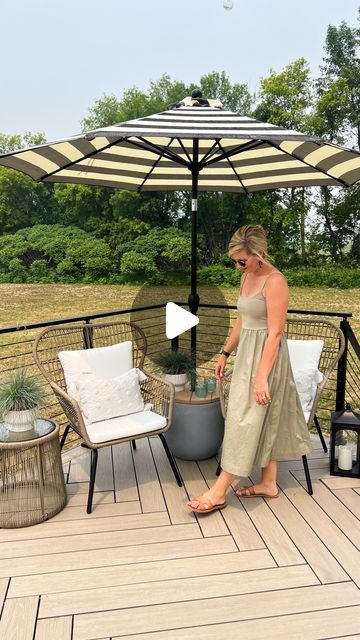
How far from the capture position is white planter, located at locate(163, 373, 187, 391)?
Answer: 11.0 ft

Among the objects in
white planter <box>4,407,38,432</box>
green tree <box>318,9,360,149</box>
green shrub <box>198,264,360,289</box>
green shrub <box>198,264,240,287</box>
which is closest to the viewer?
white planter <box>4,407,38,432</box>

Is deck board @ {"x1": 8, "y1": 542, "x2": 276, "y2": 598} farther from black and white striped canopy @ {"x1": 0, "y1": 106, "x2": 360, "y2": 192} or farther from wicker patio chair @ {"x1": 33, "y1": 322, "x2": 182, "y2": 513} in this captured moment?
black and white striped canopy @ {"x1": 0, "y1": 106, "x2": 360, "y2": 192}

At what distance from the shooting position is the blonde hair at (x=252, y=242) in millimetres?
2535

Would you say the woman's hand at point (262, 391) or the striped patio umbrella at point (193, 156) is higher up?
the striped patio umbrella at point (193, 156)

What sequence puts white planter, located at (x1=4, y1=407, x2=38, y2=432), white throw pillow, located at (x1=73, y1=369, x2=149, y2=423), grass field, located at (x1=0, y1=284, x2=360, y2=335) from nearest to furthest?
white planter, located at (x1=4, y1=407, x2=38, y2=432)
white throw pillow, located at (x1=73, y1=369, x2=149, y2=423)
grass field, located at (x1=0, y1=284, x2=360, y2=335)

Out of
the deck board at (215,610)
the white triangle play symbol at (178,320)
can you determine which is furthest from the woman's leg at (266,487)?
the white triangle play symbol at (178,320)

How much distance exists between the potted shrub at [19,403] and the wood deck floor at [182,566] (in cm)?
55

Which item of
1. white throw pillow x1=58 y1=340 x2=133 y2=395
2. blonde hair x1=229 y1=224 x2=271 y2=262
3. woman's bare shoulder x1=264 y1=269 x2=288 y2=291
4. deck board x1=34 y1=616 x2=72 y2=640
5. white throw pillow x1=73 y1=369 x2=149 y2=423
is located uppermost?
blonde hair x1=229 y1=224 x2=271 y2=262

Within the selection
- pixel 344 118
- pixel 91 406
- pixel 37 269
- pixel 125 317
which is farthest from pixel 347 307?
pixel 37 269

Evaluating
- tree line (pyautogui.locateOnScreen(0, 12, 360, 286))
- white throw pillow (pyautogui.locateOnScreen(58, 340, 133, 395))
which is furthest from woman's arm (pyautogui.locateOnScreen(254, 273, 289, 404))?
tree line (pyautogui.locateOnScreen(0, 12, 360, 286))

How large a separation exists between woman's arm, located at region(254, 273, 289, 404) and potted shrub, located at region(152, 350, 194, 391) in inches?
35.5

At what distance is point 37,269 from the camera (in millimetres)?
21172

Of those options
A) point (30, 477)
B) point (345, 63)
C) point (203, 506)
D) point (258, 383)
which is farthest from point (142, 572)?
point (345, 63)

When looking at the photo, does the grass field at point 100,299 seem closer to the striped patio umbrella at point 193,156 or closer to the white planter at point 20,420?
the striped patio umbrella at point 193,156
